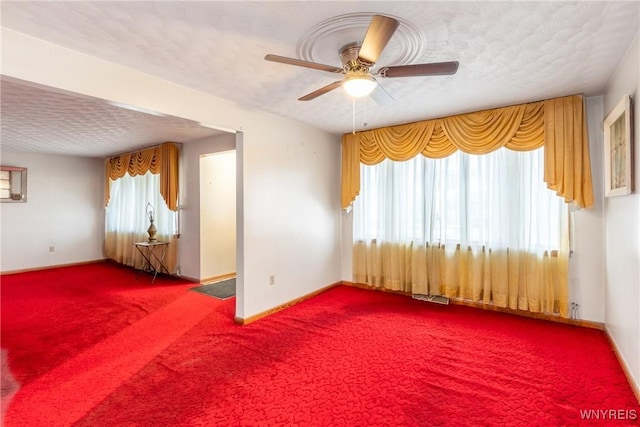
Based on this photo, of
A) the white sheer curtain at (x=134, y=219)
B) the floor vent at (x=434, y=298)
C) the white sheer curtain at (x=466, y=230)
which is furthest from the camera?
the white sheer curtain at (x=134, y=219)

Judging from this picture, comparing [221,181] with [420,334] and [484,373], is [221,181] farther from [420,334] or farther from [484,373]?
[484,373]

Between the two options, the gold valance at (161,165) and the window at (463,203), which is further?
the gold valance at (161,165)

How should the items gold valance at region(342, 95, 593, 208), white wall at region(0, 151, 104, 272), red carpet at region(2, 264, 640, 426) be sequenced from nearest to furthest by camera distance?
red carpet at region(2, 264, 640, 426) → gold valance at region(342, 95, 593, 208) → white wall at region(0, 151, 104, 272)

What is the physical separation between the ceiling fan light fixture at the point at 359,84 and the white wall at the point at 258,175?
1.59m

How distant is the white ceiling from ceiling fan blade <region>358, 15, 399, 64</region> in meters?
→ 0.20

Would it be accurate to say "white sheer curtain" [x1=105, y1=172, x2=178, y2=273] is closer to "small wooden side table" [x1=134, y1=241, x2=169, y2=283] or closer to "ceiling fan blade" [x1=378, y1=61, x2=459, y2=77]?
"small wooden side table" [x1=134, y1=241, x2=169, y2=283]

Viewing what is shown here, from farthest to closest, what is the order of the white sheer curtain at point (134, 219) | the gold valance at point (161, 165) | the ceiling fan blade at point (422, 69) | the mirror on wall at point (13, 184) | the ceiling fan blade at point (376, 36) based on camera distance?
1. the mirror on wall at point (13, 184)
2. the white sheer curtain at point (134, 219)
3. the gold valance at point (161, 165)
4. the ceiling fan blade at point (422, 69)
5. the ceiling fan blade at point (376, 36)

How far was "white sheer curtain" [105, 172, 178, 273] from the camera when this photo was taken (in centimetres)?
545

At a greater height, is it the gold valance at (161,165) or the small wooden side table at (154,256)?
the gold valance at (161,165)

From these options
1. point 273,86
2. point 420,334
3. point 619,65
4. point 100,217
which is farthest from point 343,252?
point 100,217

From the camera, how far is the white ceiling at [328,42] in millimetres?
1674

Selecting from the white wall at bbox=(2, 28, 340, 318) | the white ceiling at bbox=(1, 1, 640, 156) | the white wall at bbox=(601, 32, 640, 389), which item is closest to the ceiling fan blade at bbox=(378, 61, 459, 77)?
the white ceiling at bbox=(1, 1, 640, 156)

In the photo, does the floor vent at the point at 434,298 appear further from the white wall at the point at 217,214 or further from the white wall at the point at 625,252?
the white wall at the point at 217,214

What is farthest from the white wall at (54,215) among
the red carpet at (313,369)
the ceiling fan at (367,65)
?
the ceiling fan at (367,65)
